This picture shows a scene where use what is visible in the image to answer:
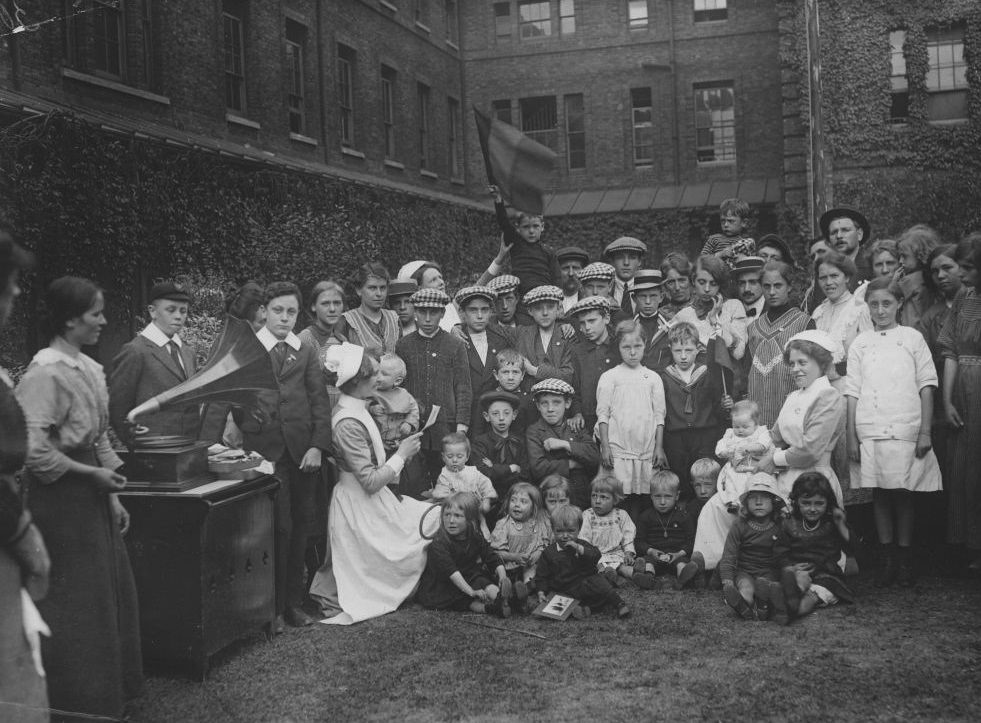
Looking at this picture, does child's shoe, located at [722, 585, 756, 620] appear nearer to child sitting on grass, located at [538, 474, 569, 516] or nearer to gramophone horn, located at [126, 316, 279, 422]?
child sitting on grass, located at [538, 474, 569, 516]

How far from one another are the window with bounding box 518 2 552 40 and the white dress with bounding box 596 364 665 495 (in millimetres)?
21015

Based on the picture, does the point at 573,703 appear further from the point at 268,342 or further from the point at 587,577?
the point at 268,342

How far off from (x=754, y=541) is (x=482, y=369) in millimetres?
2600

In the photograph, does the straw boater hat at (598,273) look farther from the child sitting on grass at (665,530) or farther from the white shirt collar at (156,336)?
the white shirt collar at (156,336)

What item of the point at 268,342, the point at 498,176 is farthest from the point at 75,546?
the point at 498,176

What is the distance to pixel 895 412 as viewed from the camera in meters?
6.75

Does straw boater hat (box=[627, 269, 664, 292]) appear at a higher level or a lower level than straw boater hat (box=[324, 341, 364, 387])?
higher

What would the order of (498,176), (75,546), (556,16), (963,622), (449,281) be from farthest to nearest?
(556,16), (449,281), (498,176), (963,622), (75,546)

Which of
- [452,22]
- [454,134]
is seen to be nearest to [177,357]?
[454,134]

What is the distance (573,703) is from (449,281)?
17.4 metres

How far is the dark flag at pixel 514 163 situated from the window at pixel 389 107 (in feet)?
44.8

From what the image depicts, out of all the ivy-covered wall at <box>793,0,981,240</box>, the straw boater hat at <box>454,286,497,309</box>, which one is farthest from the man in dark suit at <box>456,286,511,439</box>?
the ivy-covered wall at <box>793,0,981,240</box>

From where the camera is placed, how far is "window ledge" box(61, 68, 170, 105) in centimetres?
1282

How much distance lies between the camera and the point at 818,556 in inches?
251
